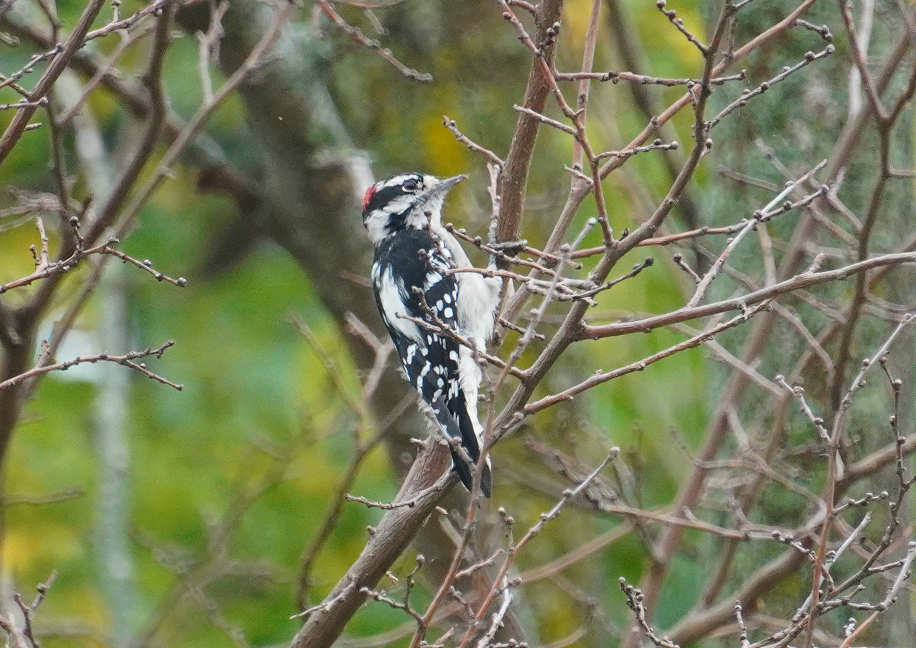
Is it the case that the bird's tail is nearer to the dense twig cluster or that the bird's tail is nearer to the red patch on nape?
the dense twig cluster

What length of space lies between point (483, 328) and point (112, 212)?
1.55 metres

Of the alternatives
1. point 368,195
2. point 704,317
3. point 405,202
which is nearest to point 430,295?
point 405,202

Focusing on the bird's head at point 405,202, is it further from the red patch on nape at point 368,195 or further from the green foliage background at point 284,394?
the green foliage background at point 284,394

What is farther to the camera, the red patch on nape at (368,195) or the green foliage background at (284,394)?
the green foliage background at (284,394)

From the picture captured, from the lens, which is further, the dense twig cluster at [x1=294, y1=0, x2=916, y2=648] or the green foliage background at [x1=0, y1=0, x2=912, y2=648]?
the green foliage background at [x1=0, y1=0, x2=912, y2=648]

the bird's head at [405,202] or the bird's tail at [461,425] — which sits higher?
the bird's head at [405,202]

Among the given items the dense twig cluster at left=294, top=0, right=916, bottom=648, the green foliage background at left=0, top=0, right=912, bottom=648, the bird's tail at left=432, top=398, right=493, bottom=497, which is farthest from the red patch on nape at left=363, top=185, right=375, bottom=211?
the bird's tail at left=432, top=398, right=493, bottom=497

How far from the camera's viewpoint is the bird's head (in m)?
5.43

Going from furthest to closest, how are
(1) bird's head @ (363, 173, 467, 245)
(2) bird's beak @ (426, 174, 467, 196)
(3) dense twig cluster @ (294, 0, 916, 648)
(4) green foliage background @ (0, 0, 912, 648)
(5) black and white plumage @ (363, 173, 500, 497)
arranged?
1. (4) green foliage background @ (0, 0, 912, 648)
2. (1) bird's head @ (363, 173, 467, 245)
3. (2) bird's beak @ (426, 174, 467, 196)
4. (5) black and white plumage @ (363, 173, 500, 497)
5. (3) dense twig cluster @ (294, 0, 916, 648)

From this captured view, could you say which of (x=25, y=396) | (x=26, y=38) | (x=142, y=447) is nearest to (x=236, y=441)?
(x=142, y=447)

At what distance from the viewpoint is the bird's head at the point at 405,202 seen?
5.43 meters

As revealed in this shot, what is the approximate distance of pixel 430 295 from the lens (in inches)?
188

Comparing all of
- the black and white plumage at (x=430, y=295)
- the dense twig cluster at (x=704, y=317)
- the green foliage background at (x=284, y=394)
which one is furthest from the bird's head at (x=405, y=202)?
the dense twig cluster at (x=704, y=317)

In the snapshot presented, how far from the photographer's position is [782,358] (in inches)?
212
